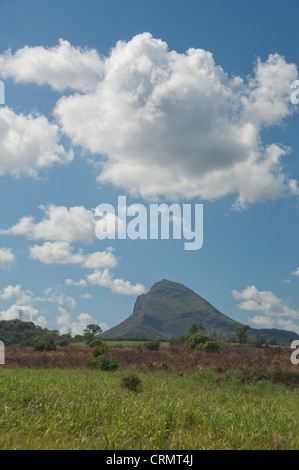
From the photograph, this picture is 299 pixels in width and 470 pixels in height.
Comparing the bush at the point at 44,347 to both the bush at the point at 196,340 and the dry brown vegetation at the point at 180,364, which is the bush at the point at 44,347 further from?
the bush at the point at 196,340

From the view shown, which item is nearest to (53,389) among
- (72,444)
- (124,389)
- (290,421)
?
(124,389)

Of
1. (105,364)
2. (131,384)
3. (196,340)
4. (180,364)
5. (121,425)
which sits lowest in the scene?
(196,340)

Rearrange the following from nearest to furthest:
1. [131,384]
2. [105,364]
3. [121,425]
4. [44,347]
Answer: [121,425] → [131,384] → [105,364] → [44,347]

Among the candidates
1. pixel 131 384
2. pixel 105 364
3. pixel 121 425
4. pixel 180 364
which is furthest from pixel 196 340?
pixel 121 425

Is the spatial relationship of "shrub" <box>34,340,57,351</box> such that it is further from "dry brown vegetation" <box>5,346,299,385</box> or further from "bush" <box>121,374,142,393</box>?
"bush" <box>121,374,142,393</box>

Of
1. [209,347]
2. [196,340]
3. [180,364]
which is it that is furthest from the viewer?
[196,340]

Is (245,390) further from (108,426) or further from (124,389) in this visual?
(108,426)

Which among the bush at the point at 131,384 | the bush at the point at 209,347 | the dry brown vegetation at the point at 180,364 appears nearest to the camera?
the bush at the point at 131,384

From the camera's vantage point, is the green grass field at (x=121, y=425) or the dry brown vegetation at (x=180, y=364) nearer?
the green grass field at (x=121, y=425)

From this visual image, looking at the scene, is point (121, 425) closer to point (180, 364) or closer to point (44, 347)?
point (180, 364)

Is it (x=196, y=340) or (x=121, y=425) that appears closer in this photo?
(x=121, y=425)

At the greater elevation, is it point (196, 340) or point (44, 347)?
point (44, 347)

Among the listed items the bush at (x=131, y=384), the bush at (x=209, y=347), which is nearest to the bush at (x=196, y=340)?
the bush at (x=209, y=347)
